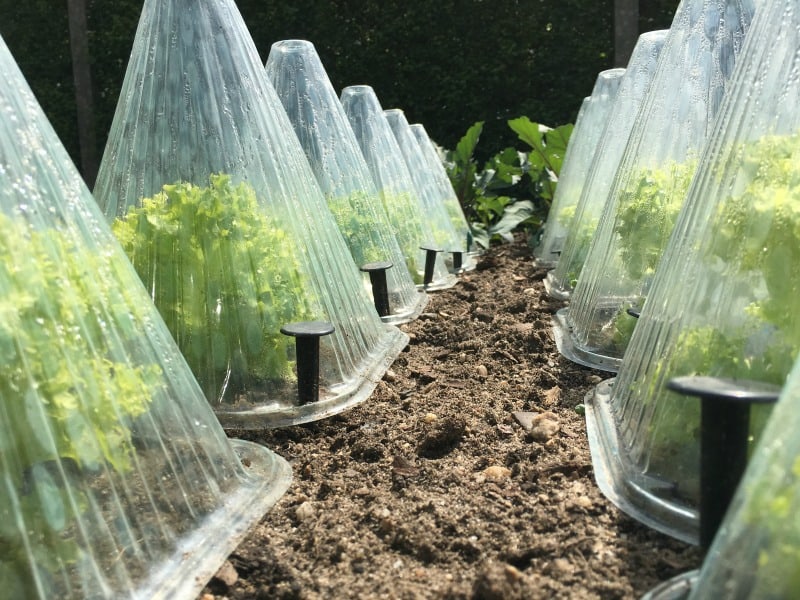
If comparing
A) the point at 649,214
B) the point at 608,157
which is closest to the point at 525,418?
the point at 649,214

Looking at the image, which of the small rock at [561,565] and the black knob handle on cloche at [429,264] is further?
the black knob handle on cloche at [429,264]

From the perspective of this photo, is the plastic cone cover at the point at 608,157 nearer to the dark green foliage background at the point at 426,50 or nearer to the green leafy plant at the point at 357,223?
the green leafy plant at the point at 357,223

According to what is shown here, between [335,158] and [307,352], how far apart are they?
1.56 metres

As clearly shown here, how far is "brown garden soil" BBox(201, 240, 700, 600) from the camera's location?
1.46 metres

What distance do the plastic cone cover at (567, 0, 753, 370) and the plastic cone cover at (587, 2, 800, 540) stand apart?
2.76ft

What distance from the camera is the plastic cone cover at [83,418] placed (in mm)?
1277

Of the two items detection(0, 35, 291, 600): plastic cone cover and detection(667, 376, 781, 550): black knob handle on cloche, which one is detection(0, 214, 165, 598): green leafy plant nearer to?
detection(0, 35, 291, 600): plastic cone cover

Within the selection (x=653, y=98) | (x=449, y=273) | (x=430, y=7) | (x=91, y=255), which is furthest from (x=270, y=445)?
(x=430, y=7)

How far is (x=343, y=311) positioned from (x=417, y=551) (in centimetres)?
119

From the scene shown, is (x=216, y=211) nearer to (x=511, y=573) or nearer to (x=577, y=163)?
(x=511, y=573)

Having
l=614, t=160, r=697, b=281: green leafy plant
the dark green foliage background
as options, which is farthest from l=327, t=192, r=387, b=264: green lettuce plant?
the dark green foliage background

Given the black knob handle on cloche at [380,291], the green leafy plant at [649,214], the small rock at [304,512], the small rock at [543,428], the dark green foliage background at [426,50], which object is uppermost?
the dark green foliage background at [426,50]

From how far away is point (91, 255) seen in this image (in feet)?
5.01

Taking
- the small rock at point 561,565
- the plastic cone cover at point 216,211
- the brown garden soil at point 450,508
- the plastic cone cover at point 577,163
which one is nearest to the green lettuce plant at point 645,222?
the brown garden soil at point 450,508
